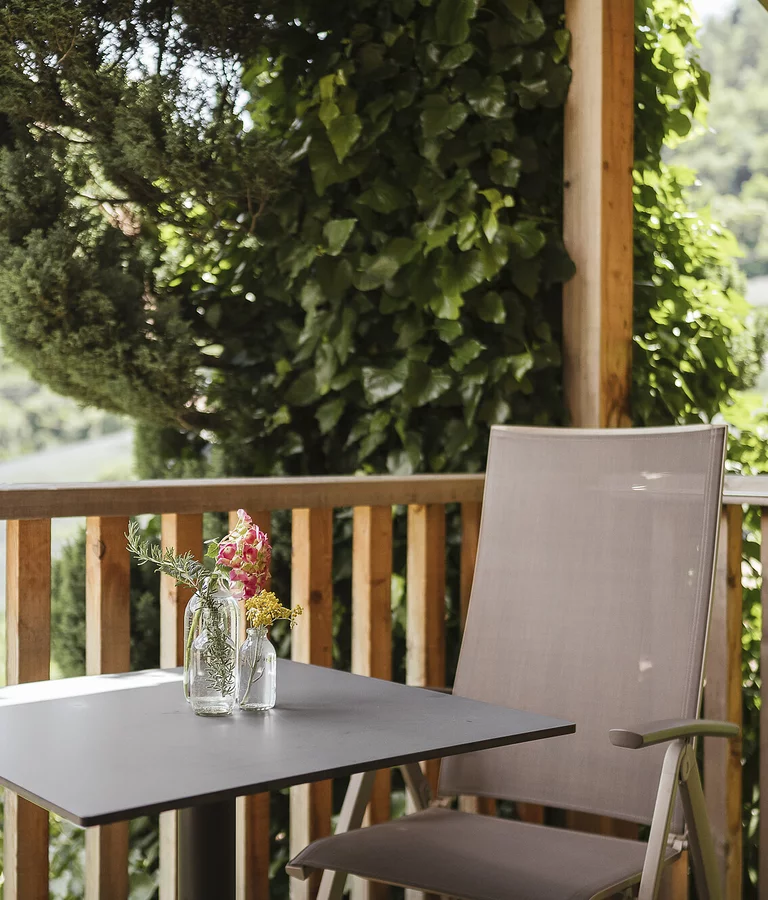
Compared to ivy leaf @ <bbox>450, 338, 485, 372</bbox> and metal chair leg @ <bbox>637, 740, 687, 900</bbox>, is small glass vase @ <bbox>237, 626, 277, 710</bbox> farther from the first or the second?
ivy leaf @ <bbox>450, 338, 485, 372</bbox>

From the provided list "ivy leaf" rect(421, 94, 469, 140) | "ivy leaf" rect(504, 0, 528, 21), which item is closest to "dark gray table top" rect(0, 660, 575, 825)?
"ivy leaf" rect(421, 94, 469, 140)

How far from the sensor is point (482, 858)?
174 centimetres

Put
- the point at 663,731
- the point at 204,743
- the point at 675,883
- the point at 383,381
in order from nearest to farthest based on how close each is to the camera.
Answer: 1. the point at 204,743
2. the point at 663,731
3. the point at 675,883
4. the point at 383,381

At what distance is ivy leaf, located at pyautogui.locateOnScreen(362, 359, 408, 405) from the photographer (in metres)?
2.79

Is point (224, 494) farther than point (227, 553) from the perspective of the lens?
Yes

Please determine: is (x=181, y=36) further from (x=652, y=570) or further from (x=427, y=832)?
(x=427, y=832)

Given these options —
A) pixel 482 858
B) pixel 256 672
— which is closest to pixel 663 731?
pixel 482 858

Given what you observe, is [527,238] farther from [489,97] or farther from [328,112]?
[328,112]

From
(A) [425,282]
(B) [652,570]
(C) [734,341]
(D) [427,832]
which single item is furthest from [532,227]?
(D) [427,832]

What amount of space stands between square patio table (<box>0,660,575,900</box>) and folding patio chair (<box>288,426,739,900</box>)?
14.1 inches

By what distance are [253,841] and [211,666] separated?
36.8 inches

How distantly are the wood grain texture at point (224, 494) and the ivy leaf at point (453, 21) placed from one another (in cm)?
111

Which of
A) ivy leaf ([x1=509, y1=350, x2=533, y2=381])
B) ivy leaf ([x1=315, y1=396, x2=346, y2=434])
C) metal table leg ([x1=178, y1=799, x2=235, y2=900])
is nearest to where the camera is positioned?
metal table leg ([x1=178, y1=799, x2=235, y2=900])

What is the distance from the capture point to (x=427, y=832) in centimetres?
188
